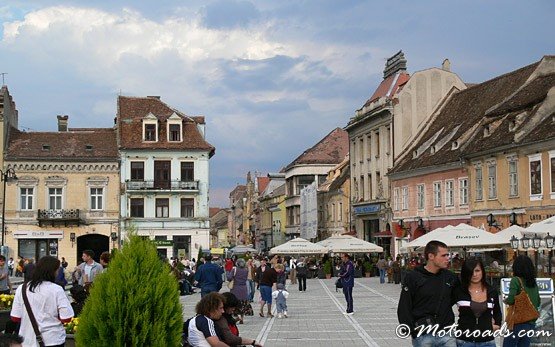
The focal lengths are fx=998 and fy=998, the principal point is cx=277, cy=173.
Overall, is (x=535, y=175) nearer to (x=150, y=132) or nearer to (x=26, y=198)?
(x=150, y=132)

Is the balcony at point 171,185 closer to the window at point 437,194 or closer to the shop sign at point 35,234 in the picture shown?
the shop sign at point 35,234

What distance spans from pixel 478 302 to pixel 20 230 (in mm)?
56526

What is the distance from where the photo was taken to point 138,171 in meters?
65.8

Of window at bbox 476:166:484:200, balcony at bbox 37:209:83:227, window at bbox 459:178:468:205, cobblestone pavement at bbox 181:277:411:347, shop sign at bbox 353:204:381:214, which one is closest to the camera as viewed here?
cobblestone pavement at bbox 181:277:411:347

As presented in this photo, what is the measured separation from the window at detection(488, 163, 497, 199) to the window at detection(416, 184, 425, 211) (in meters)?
9.51

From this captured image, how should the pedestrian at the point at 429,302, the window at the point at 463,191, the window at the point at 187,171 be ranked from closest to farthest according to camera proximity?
the pedestrian at the point at 429,302
the window at the point at 463,191
the window at the point at 187,171

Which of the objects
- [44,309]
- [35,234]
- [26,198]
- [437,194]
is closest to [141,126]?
[26,198]

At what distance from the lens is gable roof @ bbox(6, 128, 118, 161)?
6438 cm

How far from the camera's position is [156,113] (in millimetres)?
67312

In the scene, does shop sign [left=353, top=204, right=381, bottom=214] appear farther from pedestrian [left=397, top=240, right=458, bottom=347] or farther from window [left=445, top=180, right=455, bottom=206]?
pedestrian [left=397, top=240, right=458, bottom=347]

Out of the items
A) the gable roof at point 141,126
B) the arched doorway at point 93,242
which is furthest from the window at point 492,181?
the arched doorway at point 93,242

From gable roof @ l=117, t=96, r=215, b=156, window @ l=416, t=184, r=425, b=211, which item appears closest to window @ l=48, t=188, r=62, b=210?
gable roof @ l=117, t=96, r=215, b=156

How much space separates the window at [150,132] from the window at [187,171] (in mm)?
2667

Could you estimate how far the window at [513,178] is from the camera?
41812 millimetres
